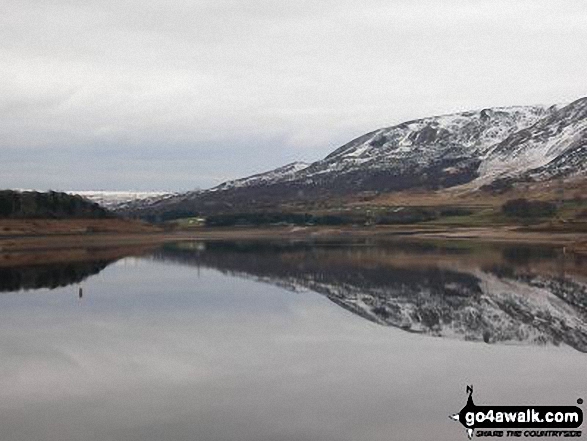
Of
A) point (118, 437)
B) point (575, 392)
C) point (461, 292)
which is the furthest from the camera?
point (461, 292)

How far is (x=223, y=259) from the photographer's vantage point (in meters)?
99.2

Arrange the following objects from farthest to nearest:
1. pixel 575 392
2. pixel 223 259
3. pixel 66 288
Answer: pixel 223 259, pixel 66 288, pixel 575 392

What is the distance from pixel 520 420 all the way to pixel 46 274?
62.4 metres

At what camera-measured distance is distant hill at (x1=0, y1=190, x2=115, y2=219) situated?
6182 inches

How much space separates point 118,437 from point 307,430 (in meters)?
5.18

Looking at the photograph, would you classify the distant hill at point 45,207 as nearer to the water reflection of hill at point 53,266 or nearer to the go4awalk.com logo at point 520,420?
the water reflection of hill at point 53,266

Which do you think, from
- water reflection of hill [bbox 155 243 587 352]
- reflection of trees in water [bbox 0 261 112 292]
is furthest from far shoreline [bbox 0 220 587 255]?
reflection of trees in water [bbox 0 261 112 292]

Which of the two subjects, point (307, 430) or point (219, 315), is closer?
point (307, 430)

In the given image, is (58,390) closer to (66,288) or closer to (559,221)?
(66,288)

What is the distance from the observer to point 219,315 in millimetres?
47469

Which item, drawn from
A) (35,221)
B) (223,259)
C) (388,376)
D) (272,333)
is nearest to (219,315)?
(272,333)

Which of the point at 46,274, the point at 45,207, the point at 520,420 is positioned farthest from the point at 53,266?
the point at 45,207

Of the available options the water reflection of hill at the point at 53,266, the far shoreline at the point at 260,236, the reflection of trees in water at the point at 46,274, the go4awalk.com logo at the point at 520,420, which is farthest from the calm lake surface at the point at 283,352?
the far shoreline at the point at 260,236

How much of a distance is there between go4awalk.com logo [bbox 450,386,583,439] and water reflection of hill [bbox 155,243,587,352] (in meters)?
12.4
